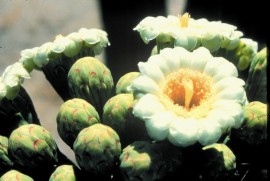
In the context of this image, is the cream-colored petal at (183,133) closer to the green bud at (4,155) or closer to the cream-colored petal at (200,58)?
the cream-colored petal at (200,58)

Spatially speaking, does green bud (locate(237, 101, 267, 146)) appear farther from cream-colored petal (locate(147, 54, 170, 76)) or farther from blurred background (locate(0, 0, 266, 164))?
blurred background (locate(0, 0, 266, 164))

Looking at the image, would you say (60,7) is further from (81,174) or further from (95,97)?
(81,174)

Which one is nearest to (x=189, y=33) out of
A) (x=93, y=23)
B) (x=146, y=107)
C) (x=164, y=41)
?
(x=164, y=41)

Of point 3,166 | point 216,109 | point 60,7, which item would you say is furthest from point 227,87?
point 60,7

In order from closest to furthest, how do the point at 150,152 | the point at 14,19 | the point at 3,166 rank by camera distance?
the point at 150,152
the point at 3,166
the point at 14,19

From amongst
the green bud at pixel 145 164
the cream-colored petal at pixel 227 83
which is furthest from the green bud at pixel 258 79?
Answer: the green bud at pixel 145 164

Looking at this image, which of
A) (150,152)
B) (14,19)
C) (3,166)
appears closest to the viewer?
(150,152)
